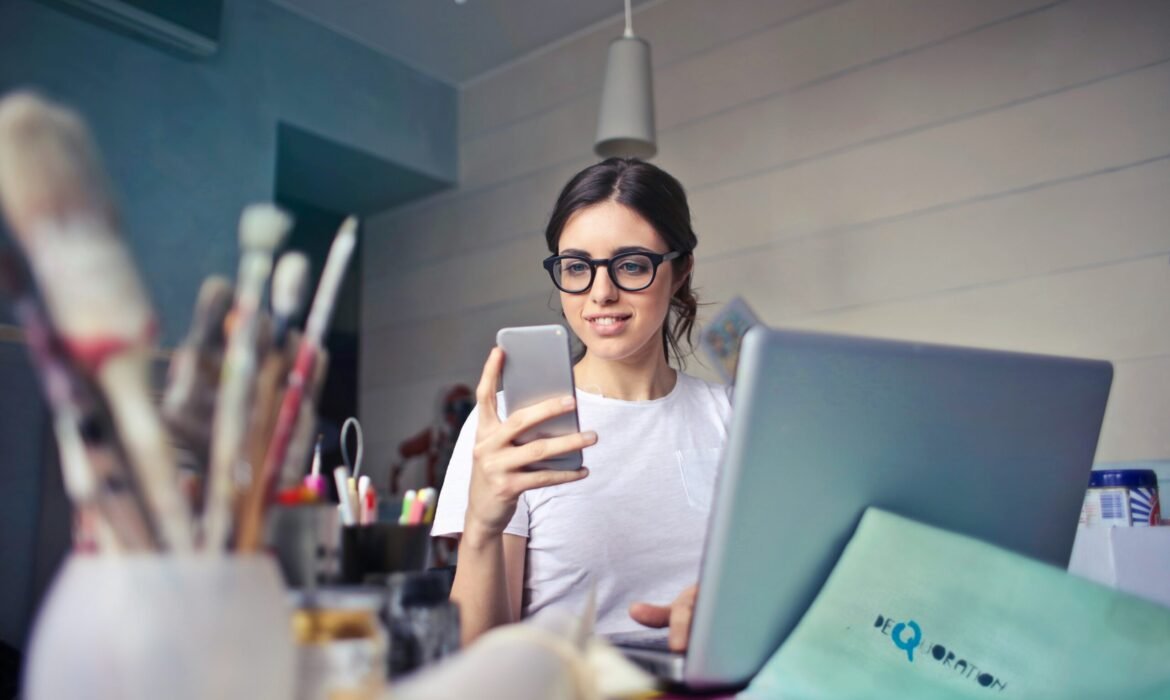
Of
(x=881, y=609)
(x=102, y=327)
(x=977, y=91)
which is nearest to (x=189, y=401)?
(x=102, y=327)

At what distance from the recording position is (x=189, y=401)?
1.44 ft

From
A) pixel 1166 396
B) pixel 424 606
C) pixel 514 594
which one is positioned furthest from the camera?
pixel 1166 396

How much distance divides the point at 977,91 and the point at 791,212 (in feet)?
2.11

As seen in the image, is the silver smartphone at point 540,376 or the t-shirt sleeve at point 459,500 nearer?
the silver smartphone at point 540,376

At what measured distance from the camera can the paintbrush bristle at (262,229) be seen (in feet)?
1.42

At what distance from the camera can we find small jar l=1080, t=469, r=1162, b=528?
129 centimetres

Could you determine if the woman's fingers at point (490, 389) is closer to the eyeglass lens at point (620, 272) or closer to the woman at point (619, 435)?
the woman at point (619, 435)

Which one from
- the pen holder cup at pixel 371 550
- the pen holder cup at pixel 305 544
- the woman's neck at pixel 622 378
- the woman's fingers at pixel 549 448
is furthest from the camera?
the woman's neck at pixel 622 378

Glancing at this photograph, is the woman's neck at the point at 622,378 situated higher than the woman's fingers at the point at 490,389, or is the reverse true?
the woman's neck at the point at 622,378

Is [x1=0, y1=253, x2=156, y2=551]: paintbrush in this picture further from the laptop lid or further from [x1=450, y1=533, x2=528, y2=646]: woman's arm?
[x1=450, y1=533, x2=528, y2=646]: woman's arm

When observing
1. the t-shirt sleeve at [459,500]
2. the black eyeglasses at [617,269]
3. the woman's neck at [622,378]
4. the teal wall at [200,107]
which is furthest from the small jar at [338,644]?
the teal wall at [200,107]

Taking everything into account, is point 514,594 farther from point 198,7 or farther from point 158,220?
point 198,7

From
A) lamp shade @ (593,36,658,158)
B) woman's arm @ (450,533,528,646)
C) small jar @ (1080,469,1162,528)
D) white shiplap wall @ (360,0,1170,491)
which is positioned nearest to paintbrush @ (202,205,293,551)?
woman's arm @ (450,533,528,646)

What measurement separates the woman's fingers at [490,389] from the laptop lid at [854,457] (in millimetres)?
437
